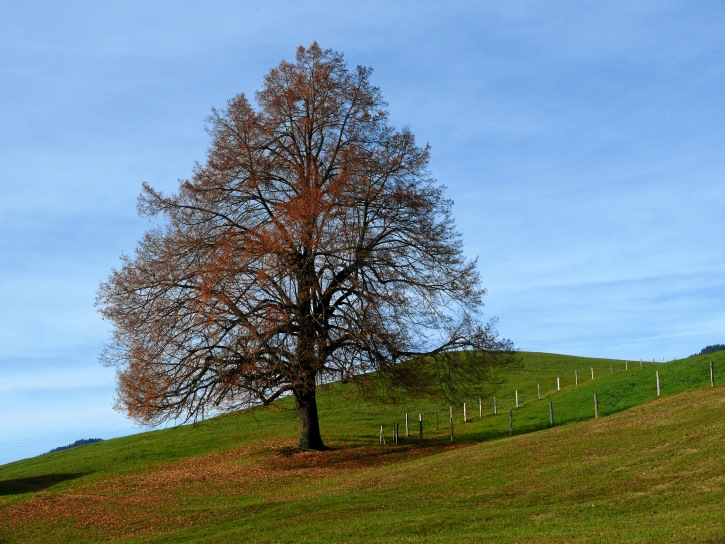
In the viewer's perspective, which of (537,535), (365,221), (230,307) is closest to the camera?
(537,535)

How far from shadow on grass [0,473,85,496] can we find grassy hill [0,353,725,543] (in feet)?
0.47

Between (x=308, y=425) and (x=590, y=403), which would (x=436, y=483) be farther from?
(x=590, y=403)

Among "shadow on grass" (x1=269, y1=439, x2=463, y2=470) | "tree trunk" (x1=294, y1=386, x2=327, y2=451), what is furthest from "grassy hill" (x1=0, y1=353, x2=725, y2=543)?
"tree trunk" (x1=294, y1=386, x2=327, y2=451)

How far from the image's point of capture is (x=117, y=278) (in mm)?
34844

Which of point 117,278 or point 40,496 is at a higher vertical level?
point 117,278

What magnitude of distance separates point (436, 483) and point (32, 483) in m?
26.3

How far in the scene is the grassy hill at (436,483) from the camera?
62.0 ft

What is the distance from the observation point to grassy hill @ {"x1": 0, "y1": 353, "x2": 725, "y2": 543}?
1891 centimetres

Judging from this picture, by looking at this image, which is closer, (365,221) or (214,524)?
(214,524)

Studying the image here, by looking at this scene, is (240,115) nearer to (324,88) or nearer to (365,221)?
(324,88)

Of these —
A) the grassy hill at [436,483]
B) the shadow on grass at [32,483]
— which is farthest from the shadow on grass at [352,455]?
the shadow on grass at [32,483]

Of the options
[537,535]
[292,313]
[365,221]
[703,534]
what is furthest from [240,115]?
[703,534]

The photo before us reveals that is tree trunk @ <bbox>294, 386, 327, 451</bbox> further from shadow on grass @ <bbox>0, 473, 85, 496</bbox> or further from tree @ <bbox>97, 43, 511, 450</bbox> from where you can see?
shadow on grass @ <bbox>0, 473, 85, 496</bbox>

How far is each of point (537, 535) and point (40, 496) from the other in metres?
26.2
